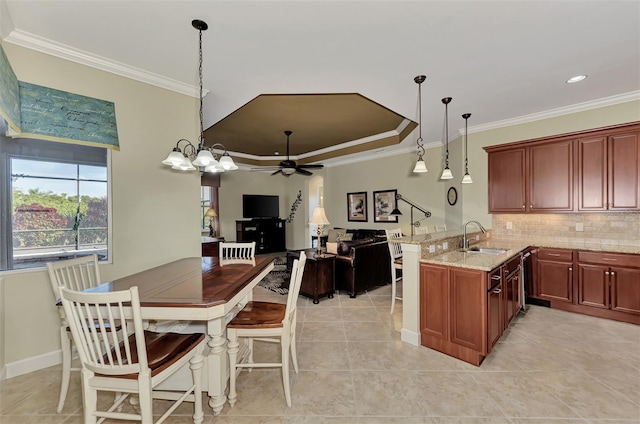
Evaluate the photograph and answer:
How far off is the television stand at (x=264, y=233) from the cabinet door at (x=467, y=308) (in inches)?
244

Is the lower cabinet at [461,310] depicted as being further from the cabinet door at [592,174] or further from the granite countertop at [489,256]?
the cabinet door at [592,174]

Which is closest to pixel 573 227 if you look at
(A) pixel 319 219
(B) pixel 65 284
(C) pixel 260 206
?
(A) pixel 319 219

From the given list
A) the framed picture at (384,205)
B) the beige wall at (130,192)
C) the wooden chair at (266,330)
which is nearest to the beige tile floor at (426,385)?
the wooden chair at (266,330)

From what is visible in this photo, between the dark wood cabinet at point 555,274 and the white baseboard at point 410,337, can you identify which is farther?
the dark wood cabinet at point 555,274

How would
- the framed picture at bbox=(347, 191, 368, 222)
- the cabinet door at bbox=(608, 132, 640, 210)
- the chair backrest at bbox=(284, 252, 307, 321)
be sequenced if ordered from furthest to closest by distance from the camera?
the framed picture at bbox=(347, 191, 368, 222) < the cabinet door at bbox=(608, 132, 640, 210) < the chair backrest at bbox=(284, 252, 307, 321)

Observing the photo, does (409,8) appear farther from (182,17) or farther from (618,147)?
(618,147)

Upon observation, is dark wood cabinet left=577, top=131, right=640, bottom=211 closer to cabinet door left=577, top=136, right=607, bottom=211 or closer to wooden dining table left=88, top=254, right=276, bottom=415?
cabinet door left=577, top=136, right=607, bottom=211

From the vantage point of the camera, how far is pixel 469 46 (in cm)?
230

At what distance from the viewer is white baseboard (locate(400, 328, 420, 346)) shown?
272 centimetres

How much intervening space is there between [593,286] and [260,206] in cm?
736

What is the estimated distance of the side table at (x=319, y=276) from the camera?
399 centimetres

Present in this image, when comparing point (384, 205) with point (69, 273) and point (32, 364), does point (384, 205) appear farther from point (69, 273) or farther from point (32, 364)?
point (32, 364)

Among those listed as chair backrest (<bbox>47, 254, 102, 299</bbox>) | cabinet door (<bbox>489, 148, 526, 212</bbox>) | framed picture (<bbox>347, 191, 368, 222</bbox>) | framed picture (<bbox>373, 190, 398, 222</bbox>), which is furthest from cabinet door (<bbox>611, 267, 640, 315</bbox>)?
chair backrest (<bbox>47, 254, 102, 299</bbox>)

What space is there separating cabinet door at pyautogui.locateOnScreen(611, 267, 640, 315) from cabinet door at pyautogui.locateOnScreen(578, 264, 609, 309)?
2.3 inches
